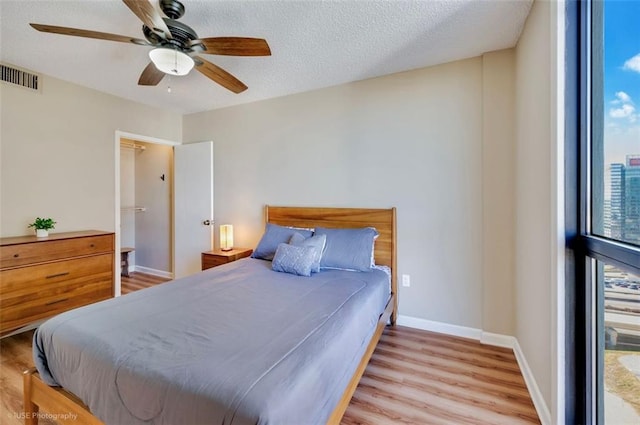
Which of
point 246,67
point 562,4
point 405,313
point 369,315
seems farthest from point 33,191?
point 562,4

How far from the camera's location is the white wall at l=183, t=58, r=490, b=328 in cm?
262

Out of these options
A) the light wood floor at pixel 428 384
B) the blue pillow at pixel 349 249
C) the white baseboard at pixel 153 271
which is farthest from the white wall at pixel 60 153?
the blue pillow at pixel 349 249

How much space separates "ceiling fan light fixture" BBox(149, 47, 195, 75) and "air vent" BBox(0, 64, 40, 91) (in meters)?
2.08

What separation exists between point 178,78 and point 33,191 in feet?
6.24

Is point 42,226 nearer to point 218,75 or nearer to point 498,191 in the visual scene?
point 218,75

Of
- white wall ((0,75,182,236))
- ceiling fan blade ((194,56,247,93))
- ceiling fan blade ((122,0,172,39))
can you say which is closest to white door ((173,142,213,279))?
white wall ((0,75,182,236))

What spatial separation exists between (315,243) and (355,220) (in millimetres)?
619

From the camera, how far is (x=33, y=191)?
9.56ft

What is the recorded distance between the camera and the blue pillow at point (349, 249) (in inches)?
105

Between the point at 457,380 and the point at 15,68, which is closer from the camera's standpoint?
the point at 457,380

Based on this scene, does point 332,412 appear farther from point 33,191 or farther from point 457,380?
point 33,191

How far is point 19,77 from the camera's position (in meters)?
2.77

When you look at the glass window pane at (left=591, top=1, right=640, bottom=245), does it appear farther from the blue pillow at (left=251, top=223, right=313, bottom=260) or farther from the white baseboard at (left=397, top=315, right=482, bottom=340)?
the blue pillow at (left=251, top=223, right=313, bottom=260)

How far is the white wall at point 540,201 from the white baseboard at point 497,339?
0.06m
